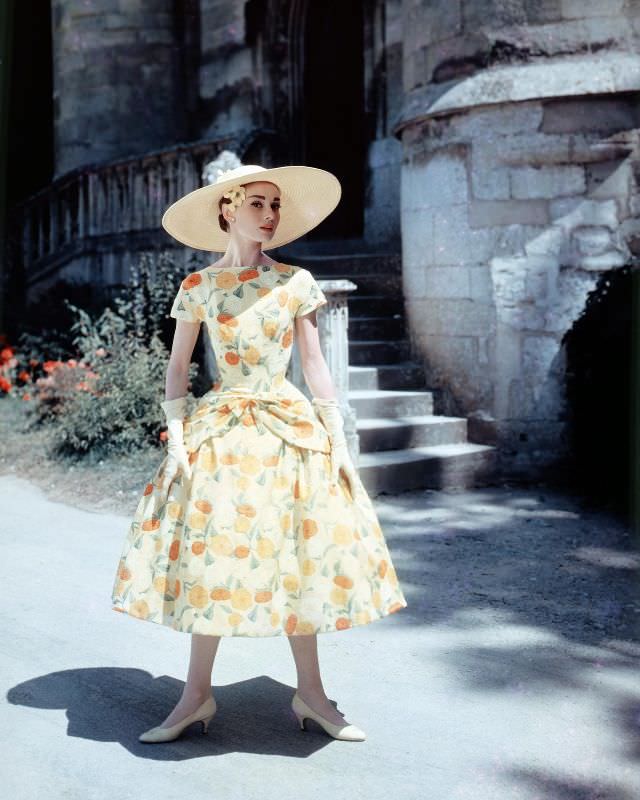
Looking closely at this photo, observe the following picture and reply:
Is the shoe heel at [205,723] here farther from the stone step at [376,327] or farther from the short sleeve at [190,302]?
the stone step at [376,327]

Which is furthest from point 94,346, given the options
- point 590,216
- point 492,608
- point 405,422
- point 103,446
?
point 492,608

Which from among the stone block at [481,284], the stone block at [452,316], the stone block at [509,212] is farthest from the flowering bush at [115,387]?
the stone block at [509,212]

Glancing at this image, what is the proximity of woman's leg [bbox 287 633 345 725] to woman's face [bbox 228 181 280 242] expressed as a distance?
47.4 inches

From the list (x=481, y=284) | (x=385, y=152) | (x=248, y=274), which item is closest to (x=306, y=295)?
(x=248, y=274)

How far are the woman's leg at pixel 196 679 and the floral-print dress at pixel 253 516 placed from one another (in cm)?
18

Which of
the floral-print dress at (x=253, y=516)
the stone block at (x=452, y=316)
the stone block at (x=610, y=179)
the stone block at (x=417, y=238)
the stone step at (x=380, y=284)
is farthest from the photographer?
the stone step at (x=380, y=284)

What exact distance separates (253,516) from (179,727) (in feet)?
2.18

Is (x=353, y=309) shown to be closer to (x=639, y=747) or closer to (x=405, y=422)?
(x=405, y=422)

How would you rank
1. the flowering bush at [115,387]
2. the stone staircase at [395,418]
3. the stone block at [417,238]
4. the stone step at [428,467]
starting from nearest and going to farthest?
the stone step at [428,467] → the stone staircase at [395,418] → the flowering bush at [115,387] → the stone block at [417,238]

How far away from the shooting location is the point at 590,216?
6562 mm

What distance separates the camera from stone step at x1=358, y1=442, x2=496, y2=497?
6199 millimetres

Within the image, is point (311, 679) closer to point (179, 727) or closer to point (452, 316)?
point (179, 727)

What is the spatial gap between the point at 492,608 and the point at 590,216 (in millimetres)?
3459

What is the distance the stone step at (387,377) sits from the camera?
720 centimetres
